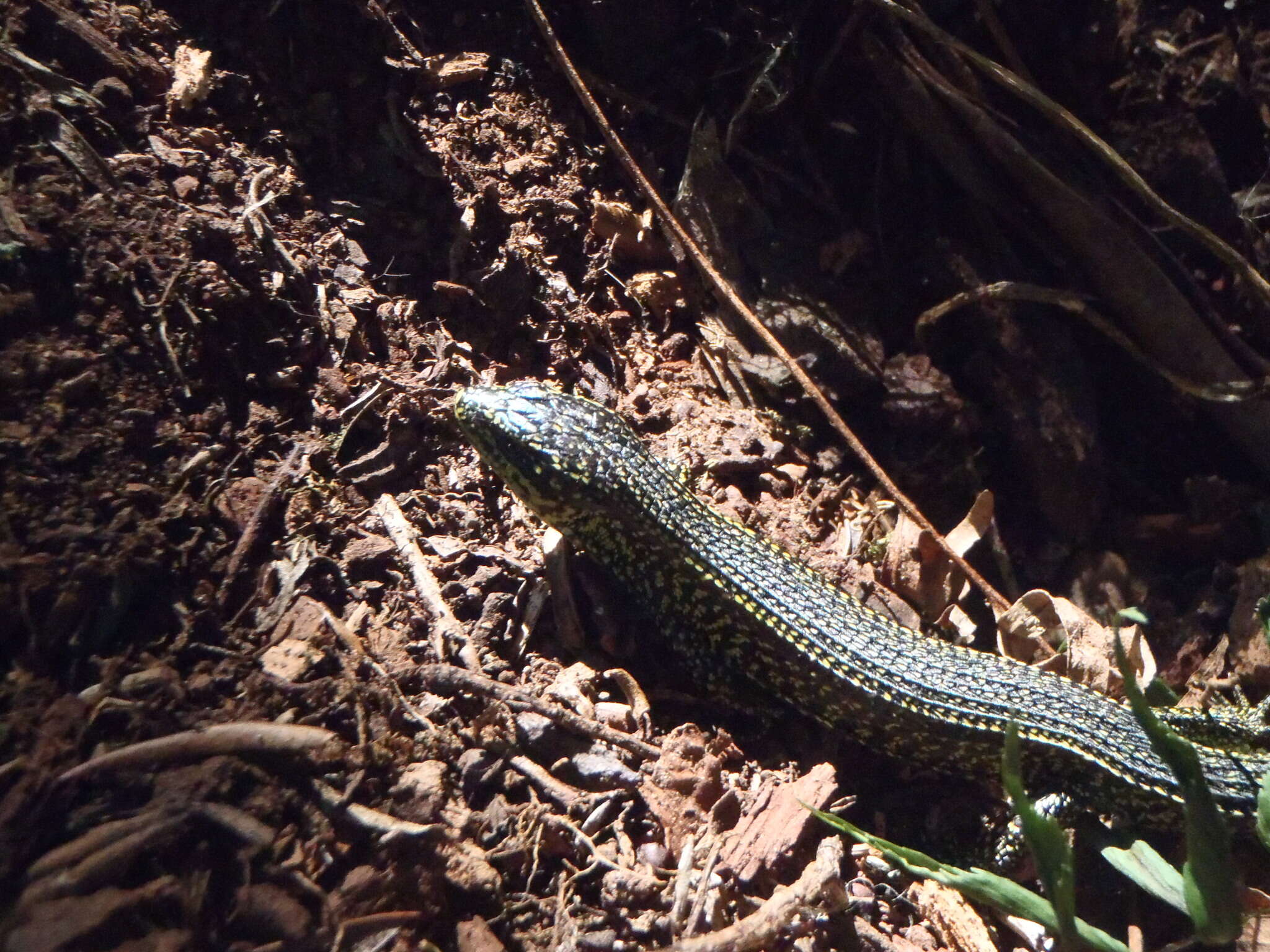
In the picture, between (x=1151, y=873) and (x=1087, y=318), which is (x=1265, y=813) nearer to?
(x=1151, y=873)

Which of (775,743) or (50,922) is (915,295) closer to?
(775,743)

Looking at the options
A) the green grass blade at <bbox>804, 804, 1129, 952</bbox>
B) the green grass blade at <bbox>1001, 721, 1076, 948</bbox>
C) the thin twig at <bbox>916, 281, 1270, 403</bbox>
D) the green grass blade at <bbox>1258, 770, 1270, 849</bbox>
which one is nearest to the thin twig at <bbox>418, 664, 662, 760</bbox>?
the green grass blade at <bbox>804, 804, 1129, 952</bbox>

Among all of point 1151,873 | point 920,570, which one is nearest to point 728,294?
point 920,570

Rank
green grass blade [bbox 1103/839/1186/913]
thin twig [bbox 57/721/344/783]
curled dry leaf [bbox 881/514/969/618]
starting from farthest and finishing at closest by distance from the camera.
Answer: curled dry leaf [bbox 881/514/969/618]
green grass blade [bbox 1103/839/1186/913]
thin twig [bbox 57/721/344/783]

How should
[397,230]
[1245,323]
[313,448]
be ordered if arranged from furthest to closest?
[1245,323]
[397,230]
[313,448]

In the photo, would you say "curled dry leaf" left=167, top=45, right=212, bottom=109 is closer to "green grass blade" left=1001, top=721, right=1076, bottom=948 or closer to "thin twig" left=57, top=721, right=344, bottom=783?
"thin twig" left=57, top=721, right=344, bottom=783

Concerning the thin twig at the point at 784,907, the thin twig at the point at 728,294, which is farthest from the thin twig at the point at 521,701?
the thin twig at the point at 728,294

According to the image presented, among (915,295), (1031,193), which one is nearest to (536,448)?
(915,295)
